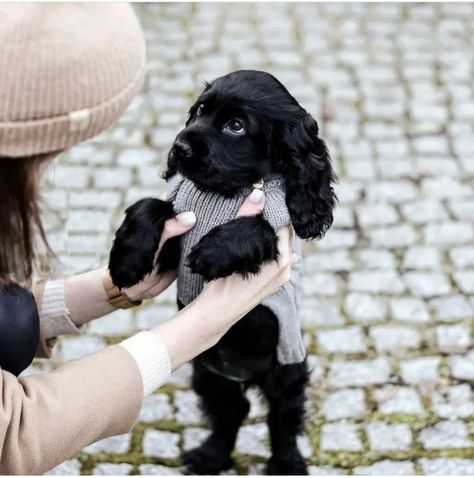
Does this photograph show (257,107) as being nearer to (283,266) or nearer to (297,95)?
(283,266)

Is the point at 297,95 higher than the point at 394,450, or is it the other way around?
the point at 297,95

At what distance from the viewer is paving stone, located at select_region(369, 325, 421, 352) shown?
153 inches

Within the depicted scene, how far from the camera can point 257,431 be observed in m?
3.57

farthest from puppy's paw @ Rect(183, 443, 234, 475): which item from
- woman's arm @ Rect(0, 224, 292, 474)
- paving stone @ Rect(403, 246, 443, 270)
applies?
paving stone @ Rect(403, 246, 443, 270)

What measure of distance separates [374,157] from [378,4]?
201cm

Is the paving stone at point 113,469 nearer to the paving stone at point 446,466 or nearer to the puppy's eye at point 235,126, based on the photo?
the paving stone at point 446,466

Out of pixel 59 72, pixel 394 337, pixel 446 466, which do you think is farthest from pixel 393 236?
pixel 59 72

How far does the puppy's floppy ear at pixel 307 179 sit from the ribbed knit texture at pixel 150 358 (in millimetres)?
488

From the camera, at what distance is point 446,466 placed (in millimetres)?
3369

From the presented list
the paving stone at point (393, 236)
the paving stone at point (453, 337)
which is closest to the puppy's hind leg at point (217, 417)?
the paving stone at point (453, 337)

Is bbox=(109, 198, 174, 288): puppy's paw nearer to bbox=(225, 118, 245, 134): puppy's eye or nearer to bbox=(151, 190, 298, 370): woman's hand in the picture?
bbox=(151, 190, 298, 370): woman's hand

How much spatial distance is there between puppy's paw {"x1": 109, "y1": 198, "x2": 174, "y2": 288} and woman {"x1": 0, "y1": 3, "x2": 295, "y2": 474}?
5 cm

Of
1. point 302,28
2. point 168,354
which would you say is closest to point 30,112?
point 168,354

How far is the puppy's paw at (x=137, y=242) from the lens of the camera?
2621mm
